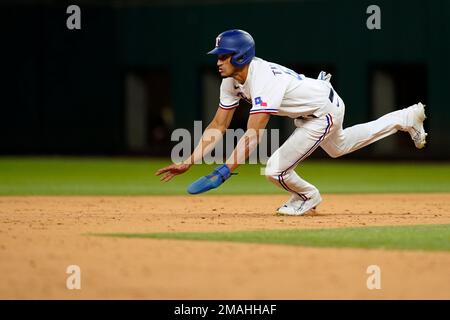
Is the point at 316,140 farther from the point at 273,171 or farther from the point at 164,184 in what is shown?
the point at 164,184

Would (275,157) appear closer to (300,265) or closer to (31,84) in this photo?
(300,265)

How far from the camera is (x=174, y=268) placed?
661cm

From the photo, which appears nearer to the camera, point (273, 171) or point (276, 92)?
point (276, 92)

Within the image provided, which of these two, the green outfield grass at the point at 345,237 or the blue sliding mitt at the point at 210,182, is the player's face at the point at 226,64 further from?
the green outfield grass at the point at 345,237

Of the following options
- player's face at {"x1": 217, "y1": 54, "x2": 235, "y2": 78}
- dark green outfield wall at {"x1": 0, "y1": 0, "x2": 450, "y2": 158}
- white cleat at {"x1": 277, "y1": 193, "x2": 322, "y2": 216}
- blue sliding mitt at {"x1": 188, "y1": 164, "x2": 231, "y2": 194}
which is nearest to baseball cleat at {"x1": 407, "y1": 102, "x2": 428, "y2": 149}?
white cleat at {"x1": 277, "y1": 193, "x2": 322, "y2": 216}

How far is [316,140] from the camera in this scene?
9656 mm

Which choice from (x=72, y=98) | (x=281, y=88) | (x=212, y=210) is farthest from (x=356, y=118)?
(x=281, y=88)

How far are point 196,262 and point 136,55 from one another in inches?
706

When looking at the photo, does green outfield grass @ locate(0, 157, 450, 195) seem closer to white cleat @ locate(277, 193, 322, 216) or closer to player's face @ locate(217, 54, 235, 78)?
white cleat @ locate(277, 193, 322, 216)

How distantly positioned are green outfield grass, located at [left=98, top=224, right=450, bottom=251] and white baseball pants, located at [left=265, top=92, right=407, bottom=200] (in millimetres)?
1029

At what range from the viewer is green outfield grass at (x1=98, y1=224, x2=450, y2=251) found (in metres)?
7.68
